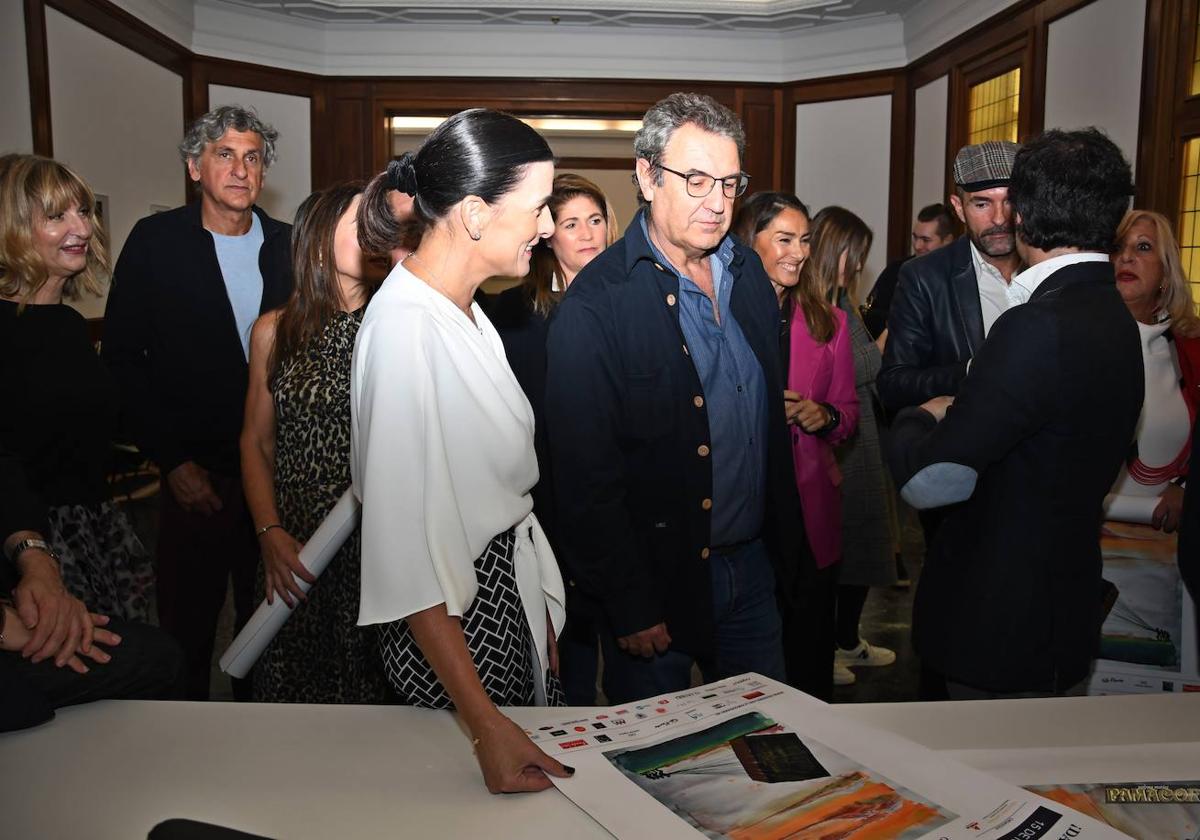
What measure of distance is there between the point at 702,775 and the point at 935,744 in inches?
12.1

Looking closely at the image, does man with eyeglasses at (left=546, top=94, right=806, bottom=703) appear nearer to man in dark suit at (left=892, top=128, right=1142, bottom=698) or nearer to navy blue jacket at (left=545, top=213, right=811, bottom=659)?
navy blue jacket at (left=545, top=213, right=811, bottom=659)

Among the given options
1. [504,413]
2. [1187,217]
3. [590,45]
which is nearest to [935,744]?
[504,413]

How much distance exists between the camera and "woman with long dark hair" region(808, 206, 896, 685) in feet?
11.2

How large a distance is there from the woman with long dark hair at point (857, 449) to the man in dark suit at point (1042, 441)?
1437mm

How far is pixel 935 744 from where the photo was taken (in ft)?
3.79

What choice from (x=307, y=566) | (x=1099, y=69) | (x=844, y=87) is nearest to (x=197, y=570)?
(x=307, y=566)

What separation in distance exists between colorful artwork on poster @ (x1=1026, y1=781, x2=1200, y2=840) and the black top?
6.74 feet

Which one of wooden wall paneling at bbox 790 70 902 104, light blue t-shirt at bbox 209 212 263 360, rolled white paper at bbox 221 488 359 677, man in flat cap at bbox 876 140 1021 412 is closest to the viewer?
rolled white paper at bbox 221 488 359 677

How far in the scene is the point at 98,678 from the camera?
124 centimetres

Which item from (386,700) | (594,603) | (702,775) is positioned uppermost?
(702,775)

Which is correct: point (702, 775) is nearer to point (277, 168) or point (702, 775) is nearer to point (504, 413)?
point (504, 413)

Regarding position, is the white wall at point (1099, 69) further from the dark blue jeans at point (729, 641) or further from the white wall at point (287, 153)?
the white wall at point (287, 153)

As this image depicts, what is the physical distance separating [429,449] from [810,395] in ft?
6.29

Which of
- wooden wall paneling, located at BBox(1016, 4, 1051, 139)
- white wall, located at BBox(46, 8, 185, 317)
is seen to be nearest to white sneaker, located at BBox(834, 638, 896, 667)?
wooden wall paneling, located at BBox(1016, 4, 1051, 139)
